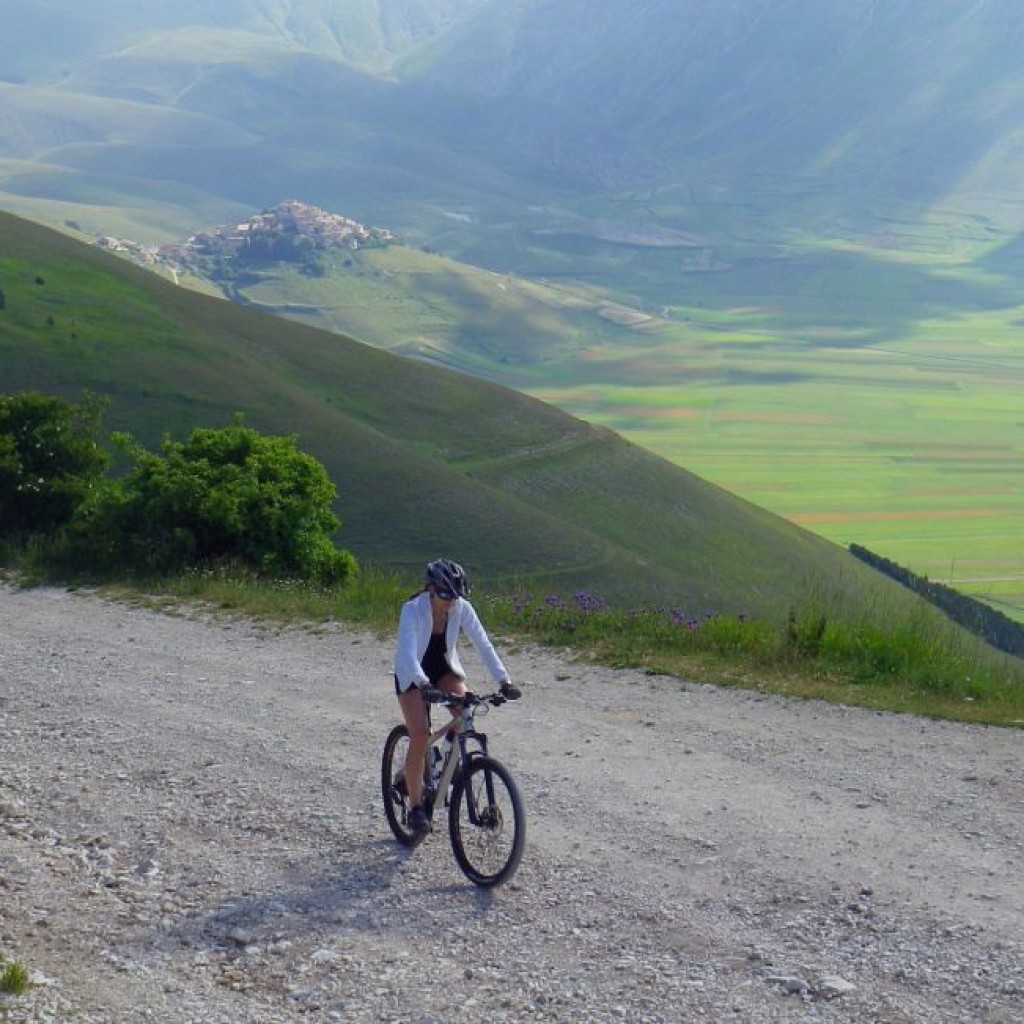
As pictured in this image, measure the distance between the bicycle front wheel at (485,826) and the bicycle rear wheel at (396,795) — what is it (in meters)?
0.52

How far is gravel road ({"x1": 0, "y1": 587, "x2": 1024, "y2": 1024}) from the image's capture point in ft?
24.7

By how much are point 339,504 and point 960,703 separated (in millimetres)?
64110

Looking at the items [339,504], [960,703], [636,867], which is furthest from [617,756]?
[339,504]

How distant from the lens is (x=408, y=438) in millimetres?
100812

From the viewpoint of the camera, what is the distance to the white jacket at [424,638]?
9180 millimetres

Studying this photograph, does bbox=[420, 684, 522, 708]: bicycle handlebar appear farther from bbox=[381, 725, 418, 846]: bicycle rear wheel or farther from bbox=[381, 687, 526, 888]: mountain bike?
bbox=[381, 725, 418, 846]: bicycle rear wheel

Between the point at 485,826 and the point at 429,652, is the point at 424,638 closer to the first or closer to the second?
the point at 429,652

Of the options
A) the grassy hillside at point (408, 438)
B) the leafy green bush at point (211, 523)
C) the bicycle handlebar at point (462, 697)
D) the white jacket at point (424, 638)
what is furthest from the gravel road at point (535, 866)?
the grassy hillside at point (408, 438)

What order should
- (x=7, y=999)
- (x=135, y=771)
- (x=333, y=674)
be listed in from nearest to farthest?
1. (x=7, y=999)
2. (x=135, y=771)
3. (x=333, y=674)

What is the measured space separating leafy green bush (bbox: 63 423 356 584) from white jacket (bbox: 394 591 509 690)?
1108 centimetres

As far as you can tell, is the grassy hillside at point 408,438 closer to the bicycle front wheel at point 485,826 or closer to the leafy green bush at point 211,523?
the leafy green bush at point 211,523

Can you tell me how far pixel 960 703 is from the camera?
42.9 ft

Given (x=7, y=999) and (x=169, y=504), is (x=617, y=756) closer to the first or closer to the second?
(x=7, y=999)

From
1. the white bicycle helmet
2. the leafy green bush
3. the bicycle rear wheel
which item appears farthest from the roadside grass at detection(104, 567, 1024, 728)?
the white bicycle helmet
